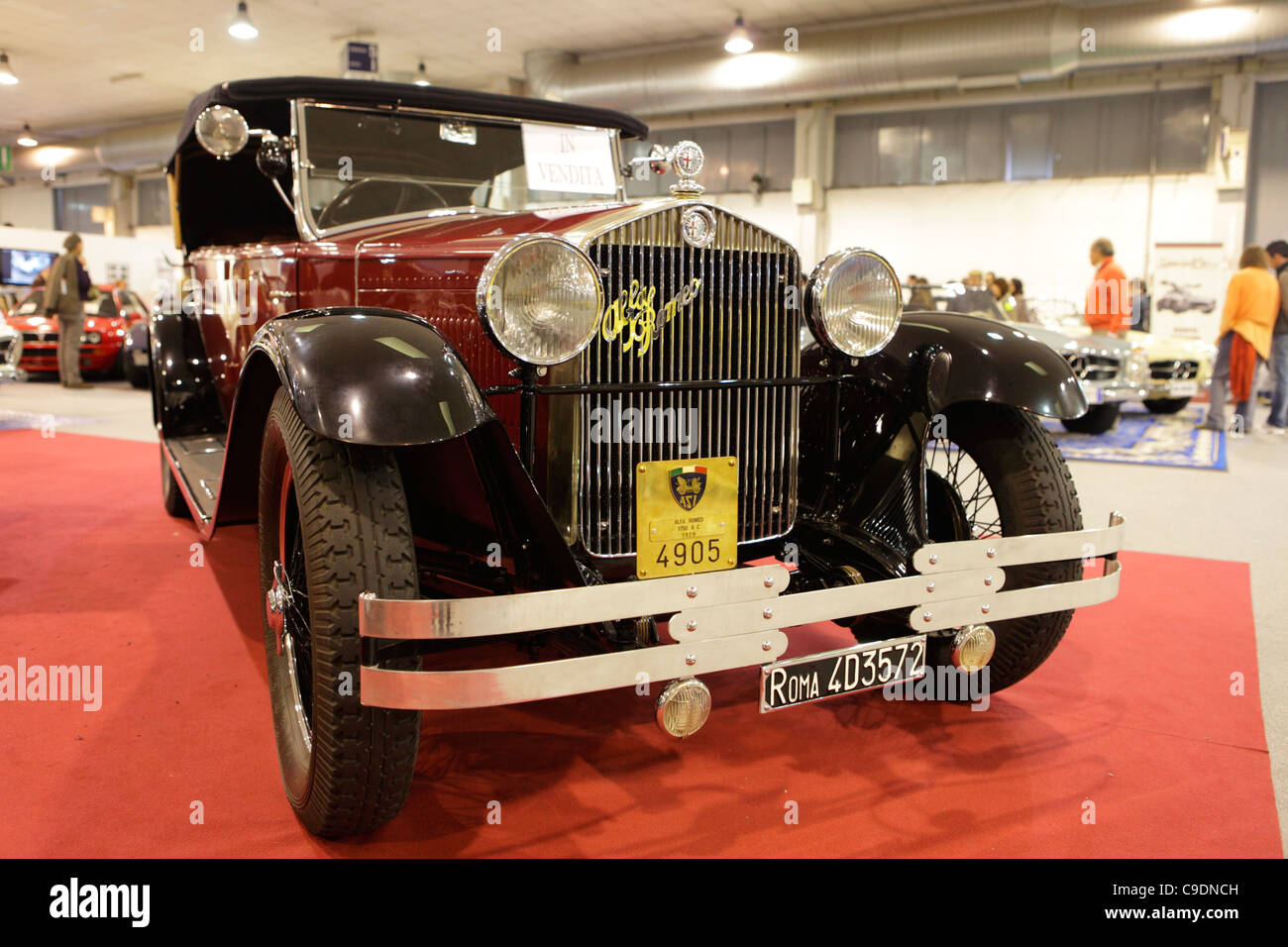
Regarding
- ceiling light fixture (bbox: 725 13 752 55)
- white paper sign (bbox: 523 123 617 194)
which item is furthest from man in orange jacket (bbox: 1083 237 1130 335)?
white paper sign (bbox: 523 123 617 194)

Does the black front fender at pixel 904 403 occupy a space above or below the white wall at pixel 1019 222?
below

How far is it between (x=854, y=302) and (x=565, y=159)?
1.45m

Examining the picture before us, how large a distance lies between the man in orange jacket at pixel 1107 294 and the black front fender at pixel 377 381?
7.40m

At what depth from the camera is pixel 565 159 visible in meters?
3.25

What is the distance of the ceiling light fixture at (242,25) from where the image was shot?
35.6 ft

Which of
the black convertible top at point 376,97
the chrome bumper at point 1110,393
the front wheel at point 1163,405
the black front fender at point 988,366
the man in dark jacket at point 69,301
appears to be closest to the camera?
the black front fender at point 988,366

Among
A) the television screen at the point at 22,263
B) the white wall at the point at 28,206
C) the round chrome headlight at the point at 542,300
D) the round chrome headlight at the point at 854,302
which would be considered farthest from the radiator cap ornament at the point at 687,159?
the white wall at the point at 28,206

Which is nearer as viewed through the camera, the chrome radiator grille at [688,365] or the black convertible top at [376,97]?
the chrome radiator grille at [688,365]

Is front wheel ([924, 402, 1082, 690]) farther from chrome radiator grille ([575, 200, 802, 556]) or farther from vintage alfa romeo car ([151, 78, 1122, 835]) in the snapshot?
chrome radiator grille ([575, 200, 802, 556])

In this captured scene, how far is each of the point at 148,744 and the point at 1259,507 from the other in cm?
522

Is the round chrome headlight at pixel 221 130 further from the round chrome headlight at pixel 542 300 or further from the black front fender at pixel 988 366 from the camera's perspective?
the black front fender at pixel 988 366

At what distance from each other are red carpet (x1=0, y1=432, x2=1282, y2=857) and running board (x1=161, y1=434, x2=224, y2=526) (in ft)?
1.33
